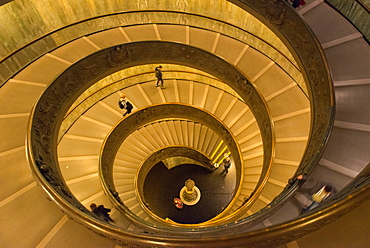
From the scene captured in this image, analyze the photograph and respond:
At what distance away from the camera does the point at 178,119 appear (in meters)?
9.83

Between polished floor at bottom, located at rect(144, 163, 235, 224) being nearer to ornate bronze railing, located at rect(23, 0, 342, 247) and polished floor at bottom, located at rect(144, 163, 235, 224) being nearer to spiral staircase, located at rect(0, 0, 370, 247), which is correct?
spiral staircase, located at rect(0, 0, 370, 247)

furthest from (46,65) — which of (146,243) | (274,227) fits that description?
(274,227)

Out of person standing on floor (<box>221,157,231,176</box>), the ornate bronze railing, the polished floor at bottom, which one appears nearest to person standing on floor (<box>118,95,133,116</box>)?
the ornate bronze railing

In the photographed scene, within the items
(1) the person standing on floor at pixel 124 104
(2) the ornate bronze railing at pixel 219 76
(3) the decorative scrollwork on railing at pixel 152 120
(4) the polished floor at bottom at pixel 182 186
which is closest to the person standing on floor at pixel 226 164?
(4) the polished floor at bottom at pixel 182 186

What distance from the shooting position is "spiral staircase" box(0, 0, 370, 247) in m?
2.99

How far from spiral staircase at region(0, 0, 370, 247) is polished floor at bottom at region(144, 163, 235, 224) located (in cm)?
69

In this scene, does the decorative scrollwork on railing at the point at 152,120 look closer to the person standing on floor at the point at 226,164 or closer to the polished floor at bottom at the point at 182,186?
the person standing on floor at the point at 226,164

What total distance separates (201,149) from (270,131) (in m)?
4.34

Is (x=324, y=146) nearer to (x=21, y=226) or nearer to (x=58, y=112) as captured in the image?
(x=21, y=226)

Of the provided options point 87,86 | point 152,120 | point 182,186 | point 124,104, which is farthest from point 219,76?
point 182,186

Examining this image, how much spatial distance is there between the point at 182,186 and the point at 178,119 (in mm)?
2716

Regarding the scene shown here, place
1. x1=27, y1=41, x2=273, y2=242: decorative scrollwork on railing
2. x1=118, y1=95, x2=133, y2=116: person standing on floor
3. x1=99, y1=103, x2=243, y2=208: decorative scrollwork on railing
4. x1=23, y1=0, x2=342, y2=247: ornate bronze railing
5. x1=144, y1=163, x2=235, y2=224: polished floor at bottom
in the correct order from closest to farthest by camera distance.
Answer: x1=23, y1=0, x2=342, y2=247: ornate bronze railing < x1=27, y1=41, x2=273, y2=242: decorative scrollwork on railing < x1=99, y1=103, x2=243, y2=208: decorative scrollwork on railing < x1=118, y1=95, x2=133, y2=116: person standing on floor < x1=144, y1=163, x2=235, y2=224: polished floor at bottom

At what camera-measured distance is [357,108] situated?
3.61 metres

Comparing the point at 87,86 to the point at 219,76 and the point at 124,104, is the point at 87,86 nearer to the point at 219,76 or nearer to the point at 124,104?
the point at 124,104
